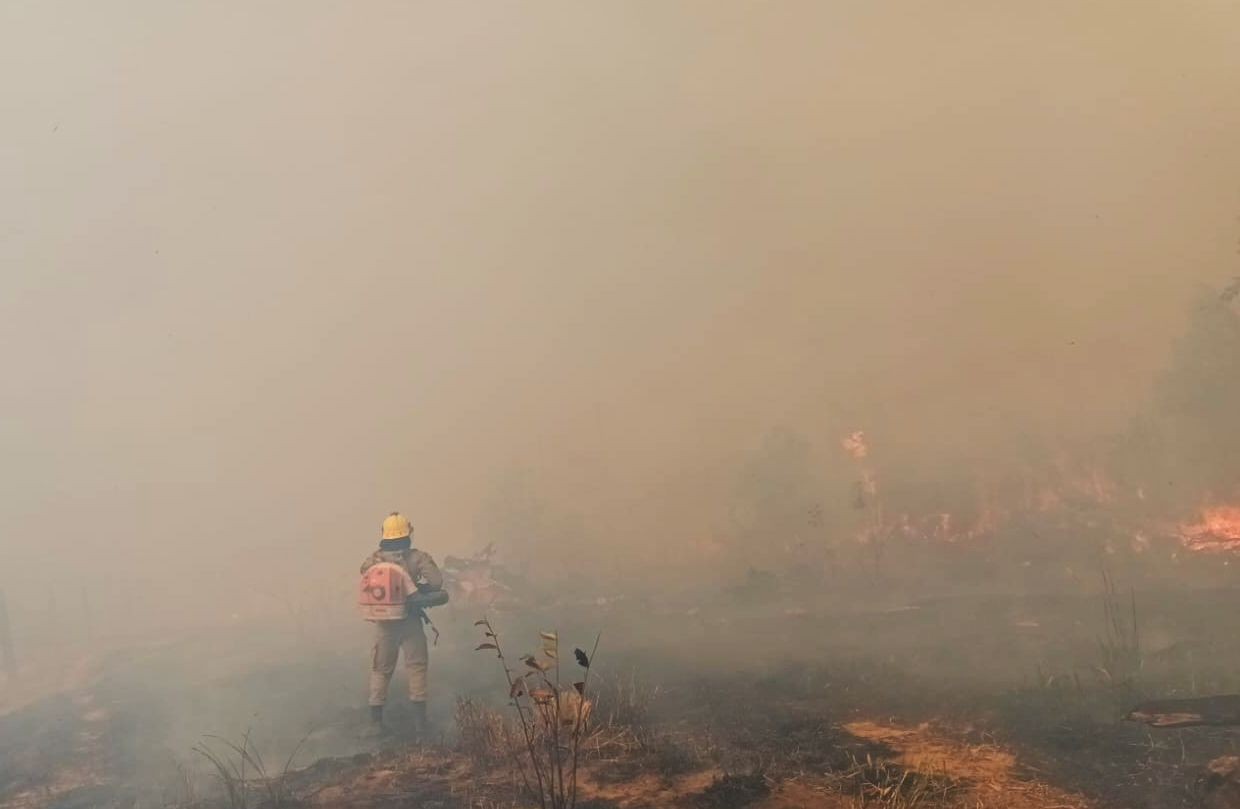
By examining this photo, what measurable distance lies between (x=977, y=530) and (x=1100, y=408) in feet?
34.8

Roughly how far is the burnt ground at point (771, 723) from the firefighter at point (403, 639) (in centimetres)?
29

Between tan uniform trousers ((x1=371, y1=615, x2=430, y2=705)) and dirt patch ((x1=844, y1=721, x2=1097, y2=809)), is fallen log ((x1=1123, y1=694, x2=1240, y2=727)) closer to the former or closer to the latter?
A: dirt patch ((x1=844, y1=721, x2=1097, y2=809))

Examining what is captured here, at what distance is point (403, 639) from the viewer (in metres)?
8.94

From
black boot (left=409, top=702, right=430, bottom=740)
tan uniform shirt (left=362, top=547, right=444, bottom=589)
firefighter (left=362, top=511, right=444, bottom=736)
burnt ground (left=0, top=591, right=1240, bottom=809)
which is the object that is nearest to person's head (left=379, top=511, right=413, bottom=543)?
firefighter (left=362, top=511, right=444, bottom=736)

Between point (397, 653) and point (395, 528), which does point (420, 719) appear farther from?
point (395, 528)

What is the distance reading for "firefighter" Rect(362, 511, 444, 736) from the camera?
28.7ft

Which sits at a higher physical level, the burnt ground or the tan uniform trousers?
the tan uniform trousers

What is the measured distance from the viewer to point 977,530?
15.0 m

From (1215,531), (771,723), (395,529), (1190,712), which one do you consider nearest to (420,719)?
(395,529)

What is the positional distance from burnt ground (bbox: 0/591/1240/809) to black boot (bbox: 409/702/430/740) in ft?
0.68

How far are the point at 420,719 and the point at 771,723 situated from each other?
12.8 feet

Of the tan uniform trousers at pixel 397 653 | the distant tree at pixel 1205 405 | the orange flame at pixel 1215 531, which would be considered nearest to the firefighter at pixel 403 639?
the tan uniform trousers at pixel 397 653

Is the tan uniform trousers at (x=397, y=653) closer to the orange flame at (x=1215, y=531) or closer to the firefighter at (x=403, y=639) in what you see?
the firefighter at (x=403, y=639)

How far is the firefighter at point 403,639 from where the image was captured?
28.7 ft
